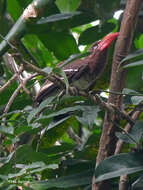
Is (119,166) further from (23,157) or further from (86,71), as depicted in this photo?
(86,71)

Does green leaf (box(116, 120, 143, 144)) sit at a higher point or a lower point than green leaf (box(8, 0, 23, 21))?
lower

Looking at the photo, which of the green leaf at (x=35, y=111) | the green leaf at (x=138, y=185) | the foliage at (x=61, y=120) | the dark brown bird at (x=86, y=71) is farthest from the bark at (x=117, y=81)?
the dark brown bird at (x=86, y=71)

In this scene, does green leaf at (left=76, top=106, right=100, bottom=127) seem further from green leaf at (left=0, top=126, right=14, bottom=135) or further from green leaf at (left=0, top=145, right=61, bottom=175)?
green leaf at (left=0, top=126, right=14, bottom=135)

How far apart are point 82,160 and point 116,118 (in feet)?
1.24

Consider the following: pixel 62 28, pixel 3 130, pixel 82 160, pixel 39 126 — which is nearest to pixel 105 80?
pixel 62 28

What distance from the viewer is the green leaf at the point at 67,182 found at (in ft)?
5.74

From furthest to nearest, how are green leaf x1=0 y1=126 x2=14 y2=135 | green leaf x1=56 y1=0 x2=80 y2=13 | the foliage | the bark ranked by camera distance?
green leaf x1=56 y1=0 x2=80 y2=13 < the bark < the foliage < green leaf x1=0 y1=126 x2=14 y2=135

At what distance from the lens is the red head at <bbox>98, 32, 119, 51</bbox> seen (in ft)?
8.35

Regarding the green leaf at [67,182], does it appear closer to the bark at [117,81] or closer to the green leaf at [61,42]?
the bark at [117,81]

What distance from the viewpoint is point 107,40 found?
8.63 ft

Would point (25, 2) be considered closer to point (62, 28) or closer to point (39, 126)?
point (62, 28)

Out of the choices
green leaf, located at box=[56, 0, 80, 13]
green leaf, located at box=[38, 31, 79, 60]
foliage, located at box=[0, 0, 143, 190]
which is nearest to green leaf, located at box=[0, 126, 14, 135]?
foliage, located at box=[0, 0, 143, 190]

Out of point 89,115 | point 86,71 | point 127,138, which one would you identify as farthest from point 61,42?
point 127,138

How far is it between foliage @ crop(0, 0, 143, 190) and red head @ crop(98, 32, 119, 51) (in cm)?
4
